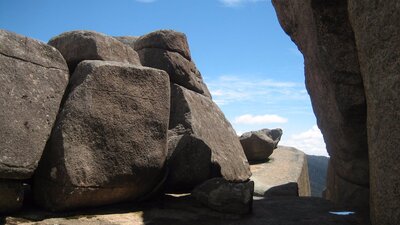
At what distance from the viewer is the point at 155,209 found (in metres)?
6.50

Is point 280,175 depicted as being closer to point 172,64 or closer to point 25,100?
point 172,64

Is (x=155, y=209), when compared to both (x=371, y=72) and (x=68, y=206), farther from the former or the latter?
(x=371, y=72)

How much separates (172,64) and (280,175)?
635cm

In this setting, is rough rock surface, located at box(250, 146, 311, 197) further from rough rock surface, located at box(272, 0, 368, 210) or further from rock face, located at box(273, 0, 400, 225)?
rough rock surface, located at box(272, 0, 368, 210)

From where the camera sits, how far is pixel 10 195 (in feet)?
17.7

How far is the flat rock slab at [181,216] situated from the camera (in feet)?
18.1

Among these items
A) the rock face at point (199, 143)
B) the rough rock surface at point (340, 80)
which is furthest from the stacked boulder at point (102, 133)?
the rough rock surface at point (340, 80)

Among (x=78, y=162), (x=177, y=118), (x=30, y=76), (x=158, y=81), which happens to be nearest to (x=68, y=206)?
(x=78, y=162)

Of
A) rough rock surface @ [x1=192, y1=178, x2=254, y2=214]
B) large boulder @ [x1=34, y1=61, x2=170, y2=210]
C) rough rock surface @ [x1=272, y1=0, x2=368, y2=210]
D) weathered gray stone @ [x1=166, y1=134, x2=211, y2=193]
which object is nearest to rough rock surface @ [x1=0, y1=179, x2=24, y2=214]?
large boulder @ [x1=34, y1=61, x2=170, y2=210]

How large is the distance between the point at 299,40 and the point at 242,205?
4.07 m

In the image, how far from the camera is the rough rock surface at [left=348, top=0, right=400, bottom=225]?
14.1 ft

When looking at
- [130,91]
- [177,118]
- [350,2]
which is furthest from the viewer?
[177,118]

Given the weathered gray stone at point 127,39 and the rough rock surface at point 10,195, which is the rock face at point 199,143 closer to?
the rough rock surface at point 10,195

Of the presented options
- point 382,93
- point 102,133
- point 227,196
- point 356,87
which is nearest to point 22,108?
point 102,133
